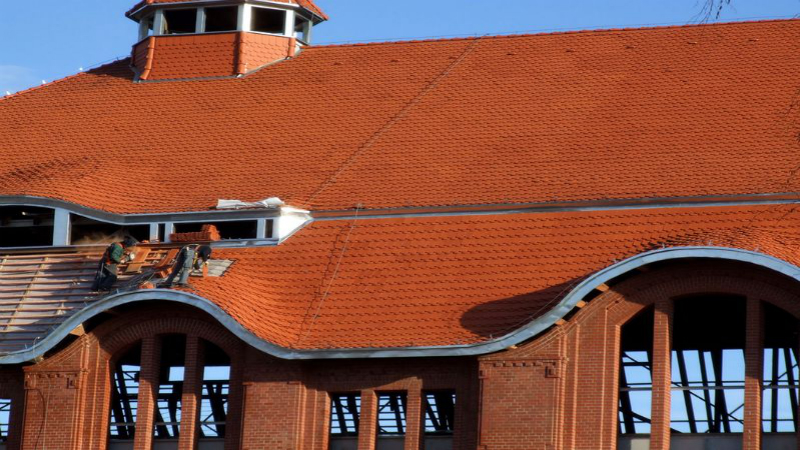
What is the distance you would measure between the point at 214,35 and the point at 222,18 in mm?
1331

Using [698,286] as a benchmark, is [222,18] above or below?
above

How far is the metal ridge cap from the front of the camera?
35500mm

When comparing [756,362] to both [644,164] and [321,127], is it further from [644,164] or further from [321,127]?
[321,127]

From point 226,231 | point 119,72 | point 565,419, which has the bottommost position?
point 565,419

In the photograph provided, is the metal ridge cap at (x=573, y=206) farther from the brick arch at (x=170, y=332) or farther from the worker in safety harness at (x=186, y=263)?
the brick arch at (x=170, y=332)

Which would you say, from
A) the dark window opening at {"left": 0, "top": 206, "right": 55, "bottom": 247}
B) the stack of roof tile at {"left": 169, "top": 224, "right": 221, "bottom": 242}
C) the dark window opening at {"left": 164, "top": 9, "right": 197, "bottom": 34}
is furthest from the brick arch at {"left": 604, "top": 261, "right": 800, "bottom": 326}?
the dark window opening at {"left": 164, "top": 9, "right": 197, "bottom": 34}

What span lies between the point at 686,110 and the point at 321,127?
8705mm

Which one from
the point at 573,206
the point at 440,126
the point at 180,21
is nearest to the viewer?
the point at 573,206

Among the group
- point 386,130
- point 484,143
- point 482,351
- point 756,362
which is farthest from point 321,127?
point 756,362

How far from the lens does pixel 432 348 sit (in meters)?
33.8

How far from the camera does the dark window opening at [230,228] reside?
3841cm

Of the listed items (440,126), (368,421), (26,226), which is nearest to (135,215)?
(26,226)

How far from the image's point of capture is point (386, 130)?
136 feet

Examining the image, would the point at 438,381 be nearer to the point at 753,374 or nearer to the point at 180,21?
the point at 753,374
